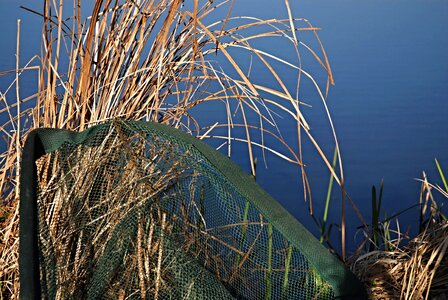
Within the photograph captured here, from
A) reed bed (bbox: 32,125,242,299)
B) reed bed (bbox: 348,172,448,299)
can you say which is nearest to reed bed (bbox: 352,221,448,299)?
reed bed (bbox: 348,172,448,299)

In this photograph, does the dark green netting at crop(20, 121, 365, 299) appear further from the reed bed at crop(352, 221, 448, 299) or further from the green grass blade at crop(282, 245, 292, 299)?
the reed bed at crop(352, 221, 448, 299)

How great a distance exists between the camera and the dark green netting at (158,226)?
1.20 metres

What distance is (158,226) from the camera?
1317 mm

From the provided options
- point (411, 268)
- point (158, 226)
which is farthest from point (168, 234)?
point (411, 268)

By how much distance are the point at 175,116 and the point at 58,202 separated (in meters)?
0.36

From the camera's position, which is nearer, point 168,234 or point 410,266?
point 168,234

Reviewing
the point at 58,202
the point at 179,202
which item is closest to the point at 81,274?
the point at 58,202

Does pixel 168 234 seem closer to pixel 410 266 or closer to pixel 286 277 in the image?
pixel 286 277

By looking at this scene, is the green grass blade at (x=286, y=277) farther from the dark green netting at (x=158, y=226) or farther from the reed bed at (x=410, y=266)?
the reed bed at (x=410, y=266)

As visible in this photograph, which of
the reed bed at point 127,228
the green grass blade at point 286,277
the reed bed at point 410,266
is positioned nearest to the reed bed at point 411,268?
the reed bed at point 410,266

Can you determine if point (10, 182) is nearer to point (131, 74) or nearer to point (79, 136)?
point (131, 74)

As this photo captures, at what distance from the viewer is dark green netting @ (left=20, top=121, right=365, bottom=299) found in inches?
47.1

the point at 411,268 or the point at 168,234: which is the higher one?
the point at 168,234

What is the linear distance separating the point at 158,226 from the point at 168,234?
0.08ft
